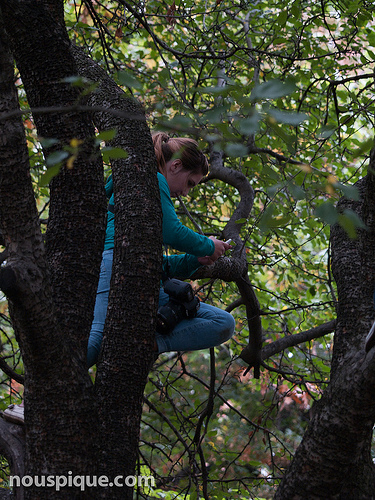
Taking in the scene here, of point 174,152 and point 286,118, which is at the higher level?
point 174,152

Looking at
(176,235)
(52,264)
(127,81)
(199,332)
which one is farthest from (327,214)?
(199,332)

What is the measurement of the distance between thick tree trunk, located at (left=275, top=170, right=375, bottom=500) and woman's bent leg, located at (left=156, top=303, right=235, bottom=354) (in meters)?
0.75

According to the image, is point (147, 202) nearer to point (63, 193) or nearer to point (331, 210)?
point (63, 193)

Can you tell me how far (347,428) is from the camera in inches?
55.2

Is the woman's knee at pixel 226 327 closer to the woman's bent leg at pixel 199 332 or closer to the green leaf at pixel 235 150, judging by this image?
the woman's bent leg at pixel 199 332

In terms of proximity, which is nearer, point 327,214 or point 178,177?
point 327,214

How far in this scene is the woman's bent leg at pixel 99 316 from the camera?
1875mm

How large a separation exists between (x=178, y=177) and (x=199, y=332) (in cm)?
75

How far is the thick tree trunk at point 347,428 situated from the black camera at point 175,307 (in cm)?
75

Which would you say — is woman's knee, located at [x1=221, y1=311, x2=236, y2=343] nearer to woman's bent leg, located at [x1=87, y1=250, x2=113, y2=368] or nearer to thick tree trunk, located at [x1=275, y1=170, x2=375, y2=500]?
woman's bent leg, located at [x1=87, y1=250, x2=113, y2=368]

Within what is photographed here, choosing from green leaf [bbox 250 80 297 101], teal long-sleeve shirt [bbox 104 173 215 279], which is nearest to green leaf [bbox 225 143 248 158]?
green leaf [bbox 250 80 297 101]

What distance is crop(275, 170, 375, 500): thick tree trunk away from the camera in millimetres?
1391

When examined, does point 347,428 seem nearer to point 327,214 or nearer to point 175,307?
point 327,214
